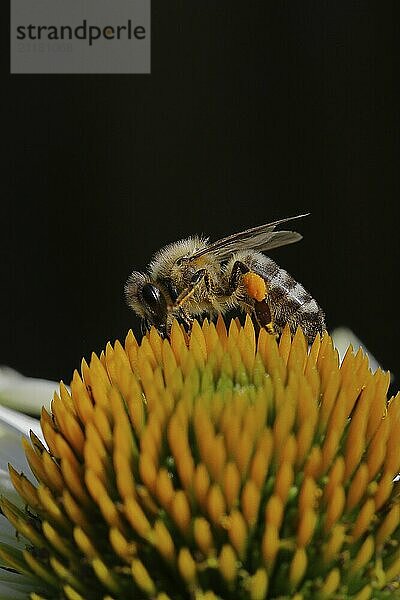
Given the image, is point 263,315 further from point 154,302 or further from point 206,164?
point 206,164

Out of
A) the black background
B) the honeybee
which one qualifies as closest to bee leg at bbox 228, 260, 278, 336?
the honeybee

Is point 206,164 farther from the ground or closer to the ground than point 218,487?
farther from the ground

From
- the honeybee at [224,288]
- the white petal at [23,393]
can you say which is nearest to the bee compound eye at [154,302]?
the honeybee at [224,288]

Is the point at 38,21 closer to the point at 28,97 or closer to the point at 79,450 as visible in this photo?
the point at 28,97

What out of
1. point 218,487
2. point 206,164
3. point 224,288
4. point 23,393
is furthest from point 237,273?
point 206,164

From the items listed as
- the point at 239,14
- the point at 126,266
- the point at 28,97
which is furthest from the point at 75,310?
the point at 239,14

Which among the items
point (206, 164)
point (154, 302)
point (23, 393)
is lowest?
point (23, 393)

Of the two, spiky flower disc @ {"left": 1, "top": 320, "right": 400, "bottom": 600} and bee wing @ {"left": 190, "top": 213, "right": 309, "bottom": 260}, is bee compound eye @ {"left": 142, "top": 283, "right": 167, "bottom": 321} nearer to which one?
bee wing @ {"left": 190, "top": 213, "right": 309, "bottom": 260}
